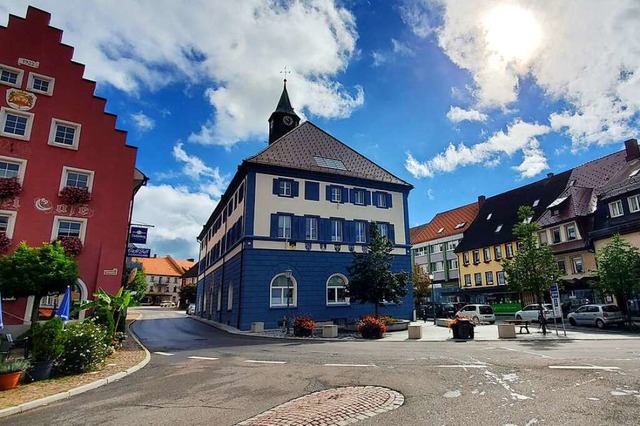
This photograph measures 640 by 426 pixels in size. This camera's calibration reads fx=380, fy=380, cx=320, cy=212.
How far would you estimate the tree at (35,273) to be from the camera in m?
15.1

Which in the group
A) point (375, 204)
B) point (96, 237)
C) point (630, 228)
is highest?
point (375, 204)

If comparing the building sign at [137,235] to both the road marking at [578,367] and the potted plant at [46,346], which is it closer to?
the potted plant at [46,346]

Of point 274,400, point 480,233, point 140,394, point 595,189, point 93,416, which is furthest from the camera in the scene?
point 480,233

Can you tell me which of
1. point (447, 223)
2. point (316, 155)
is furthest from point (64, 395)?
point (447, 223)

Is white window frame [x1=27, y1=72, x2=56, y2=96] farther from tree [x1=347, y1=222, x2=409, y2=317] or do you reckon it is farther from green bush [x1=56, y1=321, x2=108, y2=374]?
tree [x1=347, y1=222, x2=409, y2=317]

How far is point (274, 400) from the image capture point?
7.66m

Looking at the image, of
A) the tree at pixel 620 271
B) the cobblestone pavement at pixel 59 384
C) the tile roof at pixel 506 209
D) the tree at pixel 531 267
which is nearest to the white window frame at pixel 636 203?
the tree at pixel 620 271

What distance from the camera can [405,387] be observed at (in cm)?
846

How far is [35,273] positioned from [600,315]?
32.0 meters

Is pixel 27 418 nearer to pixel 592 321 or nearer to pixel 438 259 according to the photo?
pixel 592 321

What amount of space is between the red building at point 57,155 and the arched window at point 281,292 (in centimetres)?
999

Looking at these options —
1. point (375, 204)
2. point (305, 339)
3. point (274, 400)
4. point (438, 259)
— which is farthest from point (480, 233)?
point (274, 400)

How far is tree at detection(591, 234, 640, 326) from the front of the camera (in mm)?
25203

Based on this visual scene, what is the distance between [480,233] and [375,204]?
23204mm
